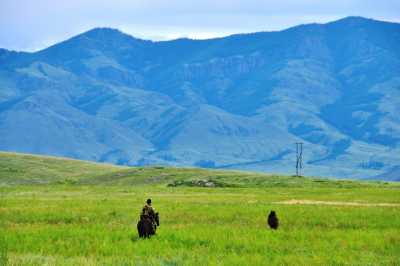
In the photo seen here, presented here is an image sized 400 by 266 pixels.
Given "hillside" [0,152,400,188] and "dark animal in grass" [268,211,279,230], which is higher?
"hillside" [0,152,400,188]

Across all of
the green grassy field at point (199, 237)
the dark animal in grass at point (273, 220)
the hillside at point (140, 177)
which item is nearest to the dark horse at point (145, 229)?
the green grassy field at point (199, 237)

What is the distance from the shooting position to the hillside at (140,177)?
398 feet

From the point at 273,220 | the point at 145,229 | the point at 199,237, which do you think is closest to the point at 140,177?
the point at 273,220

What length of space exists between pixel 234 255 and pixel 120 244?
508cm

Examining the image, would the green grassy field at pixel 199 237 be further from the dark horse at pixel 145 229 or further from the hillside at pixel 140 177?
the hillside at pixel 140 177

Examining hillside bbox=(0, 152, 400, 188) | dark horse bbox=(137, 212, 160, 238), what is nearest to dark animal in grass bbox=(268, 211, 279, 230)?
dark horse bbox=(137, 212, 160, 238)

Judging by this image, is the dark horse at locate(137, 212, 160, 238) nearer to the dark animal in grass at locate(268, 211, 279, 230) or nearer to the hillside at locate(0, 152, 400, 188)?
the dark animal in grass at locate(268, 211, 279, 230)

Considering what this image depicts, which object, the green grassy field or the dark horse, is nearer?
the green grassy field

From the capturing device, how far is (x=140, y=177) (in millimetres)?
136000

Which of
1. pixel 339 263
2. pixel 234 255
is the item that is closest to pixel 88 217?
pixel 234 255

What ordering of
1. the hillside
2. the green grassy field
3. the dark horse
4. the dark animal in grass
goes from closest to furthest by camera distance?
the green grassy field, the dark horse, the dark animal in grass, the hillside

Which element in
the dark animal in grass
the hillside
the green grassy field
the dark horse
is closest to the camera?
the green grassy field

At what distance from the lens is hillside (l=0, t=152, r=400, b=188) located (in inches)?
4775

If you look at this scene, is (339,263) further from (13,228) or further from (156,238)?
(13,228)
